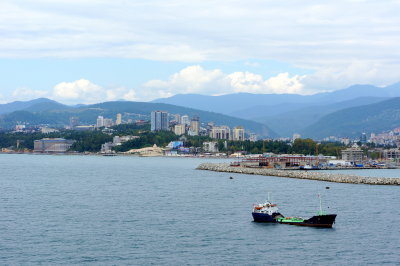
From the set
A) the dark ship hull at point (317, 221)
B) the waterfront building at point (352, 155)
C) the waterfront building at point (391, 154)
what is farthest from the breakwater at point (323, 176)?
the waterfront building at point (391, 154)

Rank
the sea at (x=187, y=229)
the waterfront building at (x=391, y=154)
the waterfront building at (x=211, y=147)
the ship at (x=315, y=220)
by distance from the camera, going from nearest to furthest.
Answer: the sea at (x=187, y=229), the ship at (x=315, y=220), the waterfront building at (x=391, y=154), the waterfront building at (x=211, y=147)

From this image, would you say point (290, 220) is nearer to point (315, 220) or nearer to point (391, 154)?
point (315, 220)

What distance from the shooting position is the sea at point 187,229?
97.7 feet

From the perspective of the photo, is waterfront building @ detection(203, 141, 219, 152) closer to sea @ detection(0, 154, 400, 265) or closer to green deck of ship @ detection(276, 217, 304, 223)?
sea @ detection(0, 154, 400, 265)

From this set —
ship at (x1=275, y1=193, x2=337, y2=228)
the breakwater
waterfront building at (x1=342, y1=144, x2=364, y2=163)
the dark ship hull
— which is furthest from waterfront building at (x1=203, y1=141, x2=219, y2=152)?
the dark ship hull

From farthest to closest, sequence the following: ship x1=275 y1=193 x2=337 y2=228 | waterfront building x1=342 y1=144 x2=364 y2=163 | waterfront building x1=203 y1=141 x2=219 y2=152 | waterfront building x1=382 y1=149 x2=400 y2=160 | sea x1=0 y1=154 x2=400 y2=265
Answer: waterfront building x1=203 y1=141 x2=219 y2=152 → waterfront building x1=382 y1=149 x2=400 y2=160 → waterfront building x1=342 y1=144 x2=364 y2=163 → ship x1=275 y1=193 x2=337 y2=228 → sea x1=0 y1=154 x2=400 y2=265

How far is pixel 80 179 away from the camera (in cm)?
7469

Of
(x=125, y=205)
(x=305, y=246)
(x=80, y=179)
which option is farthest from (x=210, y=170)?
(x=305, y=246)

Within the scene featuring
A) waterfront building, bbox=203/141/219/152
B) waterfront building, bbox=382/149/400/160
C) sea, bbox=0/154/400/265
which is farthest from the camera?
waterfront building, bbox=203/141/219/152

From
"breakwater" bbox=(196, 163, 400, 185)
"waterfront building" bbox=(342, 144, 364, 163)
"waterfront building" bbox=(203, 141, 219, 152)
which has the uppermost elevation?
"waterfront building" bbox=(203, 141, 219, 152)

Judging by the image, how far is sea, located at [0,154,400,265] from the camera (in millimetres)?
29766

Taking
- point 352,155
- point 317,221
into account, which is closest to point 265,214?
point 317,221

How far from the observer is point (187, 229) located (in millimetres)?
36312

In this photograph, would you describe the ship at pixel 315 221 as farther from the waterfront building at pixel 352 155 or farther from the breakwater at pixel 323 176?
the waterfront building at pixel 352 155
